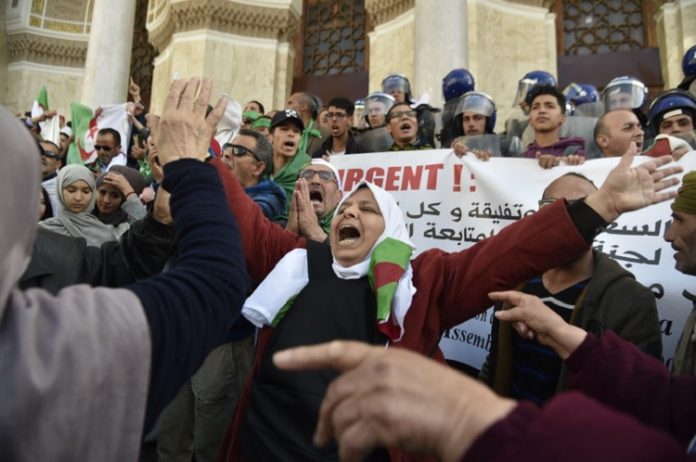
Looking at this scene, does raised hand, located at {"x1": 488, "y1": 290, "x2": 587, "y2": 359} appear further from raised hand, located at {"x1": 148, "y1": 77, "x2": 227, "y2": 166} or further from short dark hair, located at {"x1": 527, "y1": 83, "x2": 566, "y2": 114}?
short dark hair, located at {"x1": 527, "y1": 83, "x2": 566, "y2": 114}

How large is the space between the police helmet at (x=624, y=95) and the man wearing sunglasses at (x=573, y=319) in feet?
10.4

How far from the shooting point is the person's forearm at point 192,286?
34.5 inches

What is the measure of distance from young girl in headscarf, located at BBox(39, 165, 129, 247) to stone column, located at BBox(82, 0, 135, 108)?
6601mm

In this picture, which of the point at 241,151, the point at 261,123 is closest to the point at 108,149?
the point at 261,123

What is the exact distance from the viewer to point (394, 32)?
878cm

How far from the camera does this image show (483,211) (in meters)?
3.30

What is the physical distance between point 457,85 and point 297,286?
14.3 feet

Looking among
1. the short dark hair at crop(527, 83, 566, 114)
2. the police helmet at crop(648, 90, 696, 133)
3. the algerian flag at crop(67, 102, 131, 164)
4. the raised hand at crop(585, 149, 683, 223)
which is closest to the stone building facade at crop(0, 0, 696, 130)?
the algerian flag at crop(67, 102, 131, 164)

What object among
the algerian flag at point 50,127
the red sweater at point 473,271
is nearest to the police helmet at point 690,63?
the red sweater at point 473,271

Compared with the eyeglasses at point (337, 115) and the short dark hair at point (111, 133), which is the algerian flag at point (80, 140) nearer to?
the short dark hair at point (111, 133)

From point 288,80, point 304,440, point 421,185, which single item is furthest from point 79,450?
point 288,80

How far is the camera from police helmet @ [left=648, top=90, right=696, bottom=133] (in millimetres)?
3742

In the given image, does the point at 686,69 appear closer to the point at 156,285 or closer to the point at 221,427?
the point at 221,427

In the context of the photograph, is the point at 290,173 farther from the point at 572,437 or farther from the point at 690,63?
the point at 690,63
